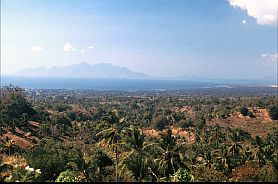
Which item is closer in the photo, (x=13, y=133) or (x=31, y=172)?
(x=31, y=172)

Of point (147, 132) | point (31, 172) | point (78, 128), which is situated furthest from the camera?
Answer: point (147, 132)

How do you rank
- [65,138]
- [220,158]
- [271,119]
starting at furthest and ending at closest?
[271,119] → [65,138] → [220,158]

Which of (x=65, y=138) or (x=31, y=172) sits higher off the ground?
(x=31, y=172)

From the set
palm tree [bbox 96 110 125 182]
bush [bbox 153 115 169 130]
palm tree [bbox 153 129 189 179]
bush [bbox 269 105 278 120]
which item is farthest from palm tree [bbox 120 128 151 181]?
bush [bbox 269 105 278 120]

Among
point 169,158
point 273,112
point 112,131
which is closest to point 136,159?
point 169,158

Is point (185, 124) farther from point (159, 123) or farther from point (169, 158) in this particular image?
point (169, 158)

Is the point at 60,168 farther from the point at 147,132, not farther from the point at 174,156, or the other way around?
the point at 147,132

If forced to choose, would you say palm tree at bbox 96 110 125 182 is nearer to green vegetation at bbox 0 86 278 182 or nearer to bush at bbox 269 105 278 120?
green vegetation at bbox 0 86 278 182

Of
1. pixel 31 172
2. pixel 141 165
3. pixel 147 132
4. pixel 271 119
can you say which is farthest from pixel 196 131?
pixel 31 172

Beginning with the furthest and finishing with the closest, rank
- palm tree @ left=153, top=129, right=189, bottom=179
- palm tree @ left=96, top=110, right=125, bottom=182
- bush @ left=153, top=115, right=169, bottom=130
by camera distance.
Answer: bush @ left=153, top=115, right=169, bottom=130
palm tree @ left=96, top=110, right=125, bottom=182
palm tree @ left=153, top=129, right=189, bottom=179
